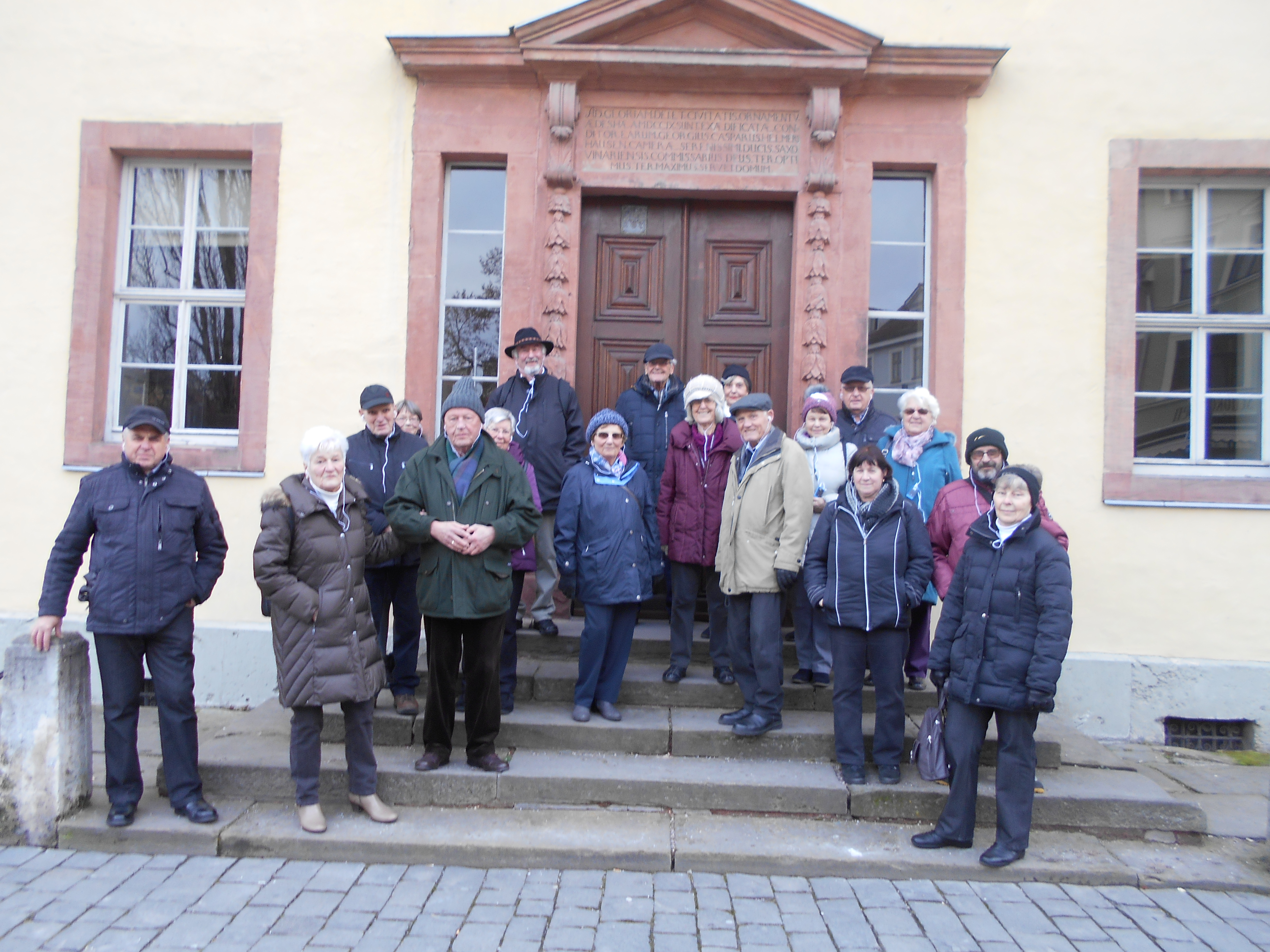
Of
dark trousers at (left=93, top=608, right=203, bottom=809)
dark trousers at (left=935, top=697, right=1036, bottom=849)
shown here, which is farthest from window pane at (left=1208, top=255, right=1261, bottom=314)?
dark trousers at (left=93, top=608, right=203, bottom=809)

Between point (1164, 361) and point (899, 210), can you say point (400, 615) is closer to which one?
point (899, 210)

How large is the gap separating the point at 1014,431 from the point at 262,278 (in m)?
5.37

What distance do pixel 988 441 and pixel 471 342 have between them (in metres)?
3.68

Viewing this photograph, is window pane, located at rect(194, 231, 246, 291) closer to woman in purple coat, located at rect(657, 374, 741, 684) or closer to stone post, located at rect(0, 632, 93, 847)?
stone post, located at rect(0, 632, 93, 847)

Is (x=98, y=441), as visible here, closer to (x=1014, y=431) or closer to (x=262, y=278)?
(x=262, y=278)

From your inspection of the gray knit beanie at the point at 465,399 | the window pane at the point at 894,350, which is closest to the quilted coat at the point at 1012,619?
the gray knit beanie at the point at 465,399

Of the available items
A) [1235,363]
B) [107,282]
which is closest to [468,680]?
[107,282]

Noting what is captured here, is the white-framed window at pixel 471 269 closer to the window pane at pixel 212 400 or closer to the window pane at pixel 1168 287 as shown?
the window pane at pixel 212 400

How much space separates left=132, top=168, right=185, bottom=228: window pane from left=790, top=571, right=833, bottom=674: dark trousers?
17.6 feet

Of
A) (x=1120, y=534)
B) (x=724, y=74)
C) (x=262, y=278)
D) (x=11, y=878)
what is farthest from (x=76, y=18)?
(x=1120, y=534)

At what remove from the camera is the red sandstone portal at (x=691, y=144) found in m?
6.05

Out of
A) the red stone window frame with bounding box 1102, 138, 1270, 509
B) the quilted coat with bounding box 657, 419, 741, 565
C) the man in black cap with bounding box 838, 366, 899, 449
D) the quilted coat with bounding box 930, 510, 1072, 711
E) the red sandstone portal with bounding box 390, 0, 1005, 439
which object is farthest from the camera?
the red sandstone portal with bounding box 390, 0, 1005, 439

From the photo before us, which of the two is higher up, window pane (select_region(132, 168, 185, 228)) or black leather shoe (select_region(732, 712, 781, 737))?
window pane (select_region(132, 168, 185, 228))

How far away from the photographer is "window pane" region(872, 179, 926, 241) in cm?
640
